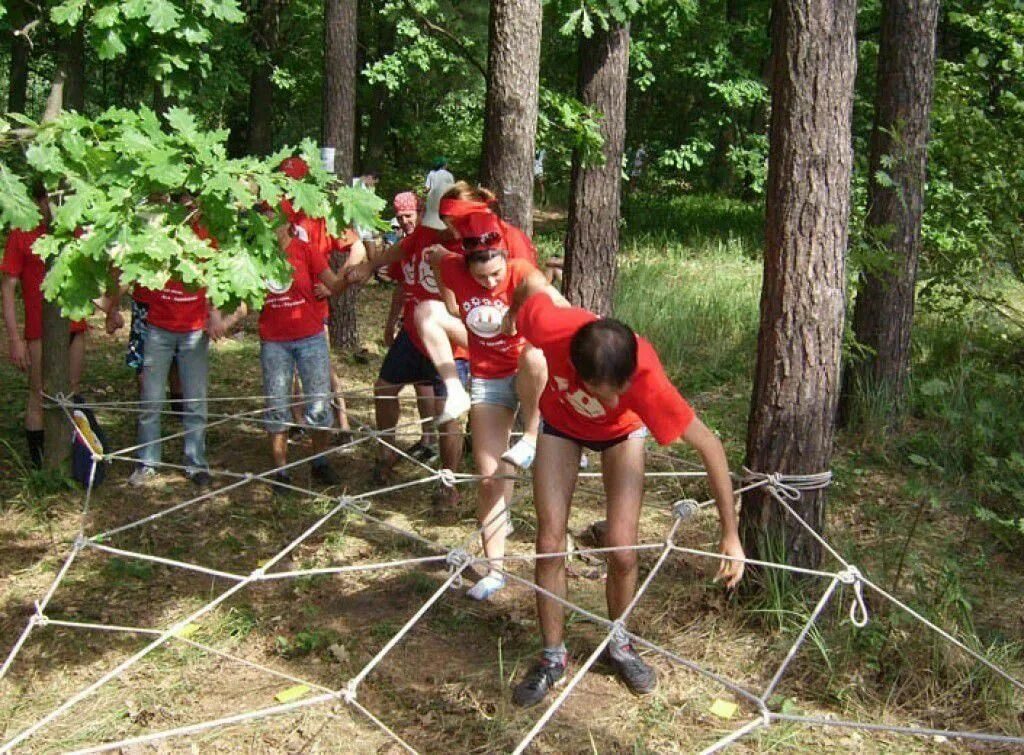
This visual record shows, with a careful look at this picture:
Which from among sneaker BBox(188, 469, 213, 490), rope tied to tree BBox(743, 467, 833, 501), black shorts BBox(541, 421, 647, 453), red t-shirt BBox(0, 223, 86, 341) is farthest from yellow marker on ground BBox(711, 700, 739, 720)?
red t-shirt BBox(0, 223, 86, 341)

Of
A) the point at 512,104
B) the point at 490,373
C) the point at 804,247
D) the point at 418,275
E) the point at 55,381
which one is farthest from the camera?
the point at 512,104

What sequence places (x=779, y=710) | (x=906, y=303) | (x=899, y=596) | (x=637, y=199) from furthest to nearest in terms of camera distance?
(x=637, y=199), (x=906, y=303), (x=899, y=596), (x=779, y=710)

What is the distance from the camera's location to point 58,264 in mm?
2936

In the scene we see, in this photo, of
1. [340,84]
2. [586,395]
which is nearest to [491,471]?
[586,395]

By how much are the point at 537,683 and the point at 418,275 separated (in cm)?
221

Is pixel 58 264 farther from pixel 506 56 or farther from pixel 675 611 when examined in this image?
pixel 506 56

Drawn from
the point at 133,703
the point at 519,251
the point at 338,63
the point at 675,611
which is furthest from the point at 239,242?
the point at 338,63

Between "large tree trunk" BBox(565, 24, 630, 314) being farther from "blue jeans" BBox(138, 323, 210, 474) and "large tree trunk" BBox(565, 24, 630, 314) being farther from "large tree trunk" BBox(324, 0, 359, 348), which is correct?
"blue jeans" BBox(138, 323, 210, 474)

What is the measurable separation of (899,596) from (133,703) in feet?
9.05

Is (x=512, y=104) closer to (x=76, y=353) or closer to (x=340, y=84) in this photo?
(x=76, y=353)

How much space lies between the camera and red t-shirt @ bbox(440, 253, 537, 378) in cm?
399

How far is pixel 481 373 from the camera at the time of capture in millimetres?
4082

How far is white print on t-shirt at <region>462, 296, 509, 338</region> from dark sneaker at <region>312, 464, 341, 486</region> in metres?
1.80

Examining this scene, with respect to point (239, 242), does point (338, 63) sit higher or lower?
higher
